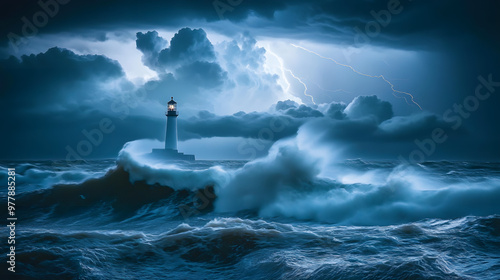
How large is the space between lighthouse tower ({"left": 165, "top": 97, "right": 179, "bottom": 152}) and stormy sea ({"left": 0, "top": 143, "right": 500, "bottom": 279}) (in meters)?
27.9

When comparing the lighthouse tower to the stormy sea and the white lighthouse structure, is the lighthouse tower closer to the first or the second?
the white lighthouse structure

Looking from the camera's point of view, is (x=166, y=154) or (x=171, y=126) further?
(x=166, y=154)

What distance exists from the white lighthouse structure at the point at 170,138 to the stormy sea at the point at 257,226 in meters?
28.1

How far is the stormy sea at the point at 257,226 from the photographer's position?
603cm

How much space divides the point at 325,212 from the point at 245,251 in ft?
17.5

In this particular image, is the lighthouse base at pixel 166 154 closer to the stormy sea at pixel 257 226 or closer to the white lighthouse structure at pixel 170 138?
the white lighthouse structure at pixel 170 138

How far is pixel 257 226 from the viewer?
8.77 metres

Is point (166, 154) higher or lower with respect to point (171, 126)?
lower

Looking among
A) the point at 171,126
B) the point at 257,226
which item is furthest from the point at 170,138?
the point at 257,226

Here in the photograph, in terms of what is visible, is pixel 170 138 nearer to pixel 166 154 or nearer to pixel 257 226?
pixel 166 154

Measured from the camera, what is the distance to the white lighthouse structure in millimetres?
46375

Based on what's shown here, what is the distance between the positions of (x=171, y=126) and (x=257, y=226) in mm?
40904

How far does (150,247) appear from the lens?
7.36m

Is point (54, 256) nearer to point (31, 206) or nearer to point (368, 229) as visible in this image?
point (368, 229)
